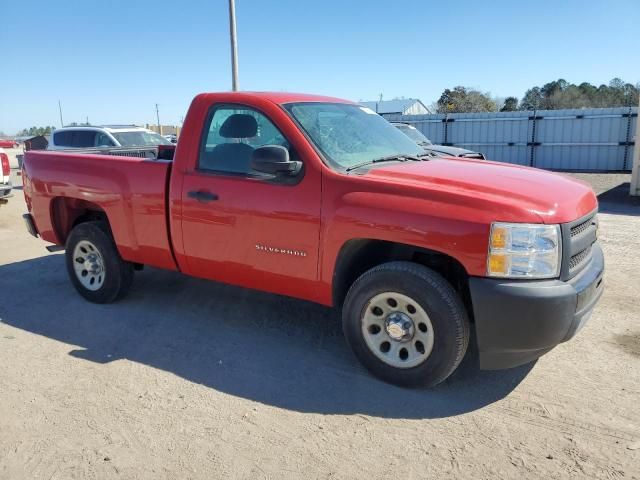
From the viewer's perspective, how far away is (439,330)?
11.0ft

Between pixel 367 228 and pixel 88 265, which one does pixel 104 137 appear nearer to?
pixel 88 265

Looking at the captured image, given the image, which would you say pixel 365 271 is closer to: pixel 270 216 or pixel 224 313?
pixel 270 216

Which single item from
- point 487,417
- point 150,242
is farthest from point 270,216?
point 487,417

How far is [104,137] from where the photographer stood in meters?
13.0

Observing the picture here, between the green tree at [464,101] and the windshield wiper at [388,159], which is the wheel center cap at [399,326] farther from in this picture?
the green tree at [464,101]

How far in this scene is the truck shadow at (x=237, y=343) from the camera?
3.50 metres

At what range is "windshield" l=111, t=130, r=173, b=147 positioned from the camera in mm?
13125

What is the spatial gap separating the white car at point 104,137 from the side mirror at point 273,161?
9596mm

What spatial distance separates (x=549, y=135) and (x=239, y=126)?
19612 mm

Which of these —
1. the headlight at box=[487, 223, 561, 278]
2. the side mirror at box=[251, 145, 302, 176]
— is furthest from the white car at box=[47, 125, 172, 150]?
the headlight at box=[487, 223, 561, 278]

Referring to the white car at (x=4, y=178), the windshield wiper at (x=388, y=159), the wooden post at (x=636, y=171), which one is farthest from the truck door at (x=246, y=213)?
the wooden post at (x=636, y=171)

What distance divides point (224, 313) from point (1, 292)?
2675 millimetres

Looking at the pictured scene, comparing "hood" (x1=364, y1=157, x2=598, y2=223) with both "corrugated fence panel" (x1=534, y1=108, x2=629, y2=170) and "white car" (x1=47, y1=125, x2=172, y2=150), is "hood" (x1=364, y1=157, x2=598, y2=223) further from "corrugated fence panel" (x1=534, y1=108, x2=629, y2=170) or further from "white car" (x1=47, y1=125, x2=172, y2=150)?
"corrugated fence panel" (x1=534, y1=108, x2=629, y2=170)

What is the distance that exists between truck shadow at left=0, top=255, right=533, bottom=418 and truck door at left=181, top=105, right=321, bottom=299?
1.73ft
